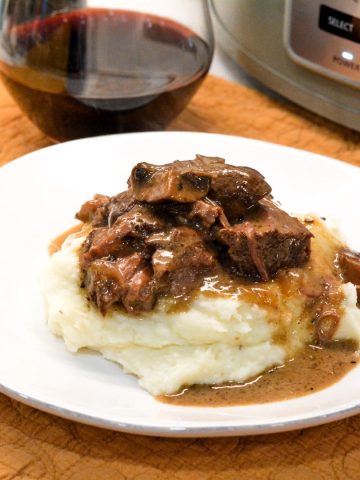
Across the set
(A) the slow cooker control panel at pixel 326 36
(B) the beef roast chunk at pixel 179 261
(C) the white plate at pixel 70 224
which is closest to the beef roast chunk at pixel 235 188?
(B) the beef roast chunk at pixel 179 261

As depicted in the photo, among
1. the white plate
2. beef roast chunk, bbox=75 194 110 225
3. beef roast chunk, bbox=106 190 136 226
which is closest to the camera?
the white plate

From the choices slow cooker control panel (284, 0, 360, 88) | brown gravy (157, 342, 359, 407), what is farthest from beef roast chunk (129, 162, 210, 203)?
slow cooker control panel (284, 0, 360, 88)

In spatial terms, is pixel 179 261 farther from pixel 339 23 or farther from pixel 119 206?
pixel 339 23

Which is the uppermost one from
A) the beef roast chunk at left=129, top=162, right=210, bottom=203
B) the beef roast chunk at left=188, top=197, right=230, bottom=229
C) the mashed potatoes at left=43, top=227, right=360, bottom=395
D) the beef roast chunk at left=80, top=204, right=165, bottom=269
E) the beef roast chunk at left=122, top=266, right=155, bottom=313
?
the beef roast chunk at left=129, top=162, right=210, bottom=203

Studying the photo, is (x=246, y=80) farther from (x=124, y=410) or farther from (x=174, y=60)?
(x=124, y=410)

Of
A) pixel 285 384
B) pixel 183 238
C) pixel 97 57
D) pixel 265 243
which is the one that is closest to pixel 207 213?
pixel 183 238

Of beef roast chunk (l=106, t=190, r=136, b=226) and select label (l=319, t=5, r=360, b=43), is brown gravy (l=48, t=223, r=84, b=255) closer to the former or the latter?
beef roast chunk (l=106, t=190, r=136, b=226)
